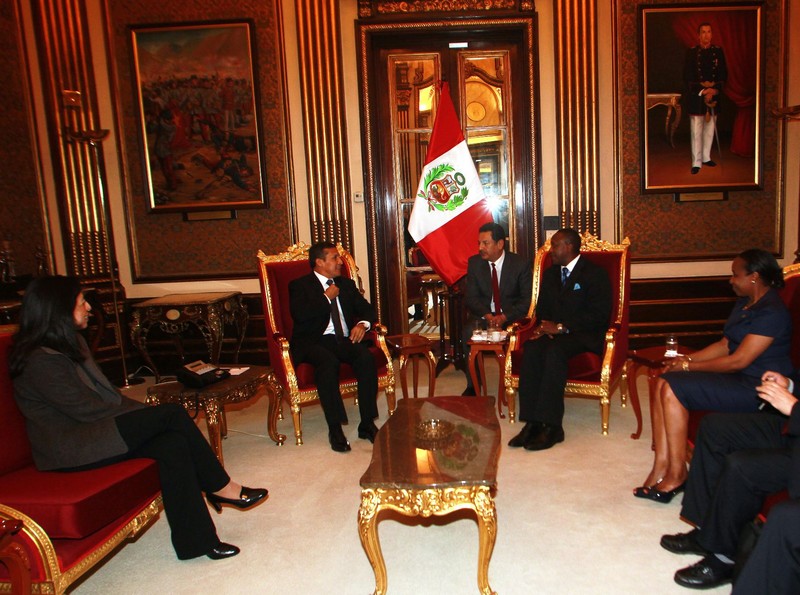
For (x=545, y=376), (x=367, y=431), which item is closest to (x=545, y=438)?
(x=545, y=376)

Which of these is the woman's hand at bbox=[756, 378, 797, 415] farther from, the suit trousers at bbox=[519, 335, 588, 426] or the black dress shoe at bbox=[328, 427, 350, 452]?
the black dress shoe at bbox=[328, 427, 350, 452]

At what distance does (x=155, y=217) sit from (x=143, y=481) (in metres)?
4.14

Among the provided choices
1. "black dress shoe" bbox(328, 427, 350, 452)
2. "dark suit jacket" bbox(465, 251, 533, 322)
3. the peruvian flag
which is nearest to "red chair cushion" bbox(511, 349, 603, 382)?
"dark suit jacket" bbox(465, 251, 533, 322)

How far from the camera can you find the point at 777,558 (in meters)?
1.72

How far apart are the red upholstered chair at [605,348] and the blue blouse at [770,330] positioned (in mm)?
1036

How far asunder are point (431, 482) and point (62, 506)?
4.20 ft

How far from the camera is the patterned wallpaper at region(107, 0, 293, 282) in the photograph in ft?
18.8

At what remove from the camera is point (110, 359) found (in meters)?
5.84

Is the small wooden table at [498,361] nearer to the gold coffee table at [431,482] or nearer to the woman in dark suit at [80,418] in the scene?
the gold coffee table at [431,482]

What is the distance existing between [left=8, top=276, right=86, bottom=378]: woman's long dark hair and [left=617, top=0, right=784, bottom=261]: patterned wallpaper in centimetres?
495

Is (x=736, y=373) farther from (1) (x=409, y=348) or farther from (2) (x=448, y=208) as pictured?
(2) (x=448, y=208)

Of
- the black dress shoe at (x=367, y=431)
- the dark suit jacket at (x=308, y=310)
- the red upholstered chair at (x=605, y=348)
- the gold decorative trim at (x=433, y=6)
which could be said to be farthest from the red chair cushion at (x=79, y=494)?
the gold decorative trim at (x=433, y=6)

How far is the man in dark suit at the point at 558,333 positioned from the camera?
145 inches

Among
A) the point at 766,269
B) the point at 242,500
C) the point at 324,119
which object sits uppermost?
the point at 324,119
